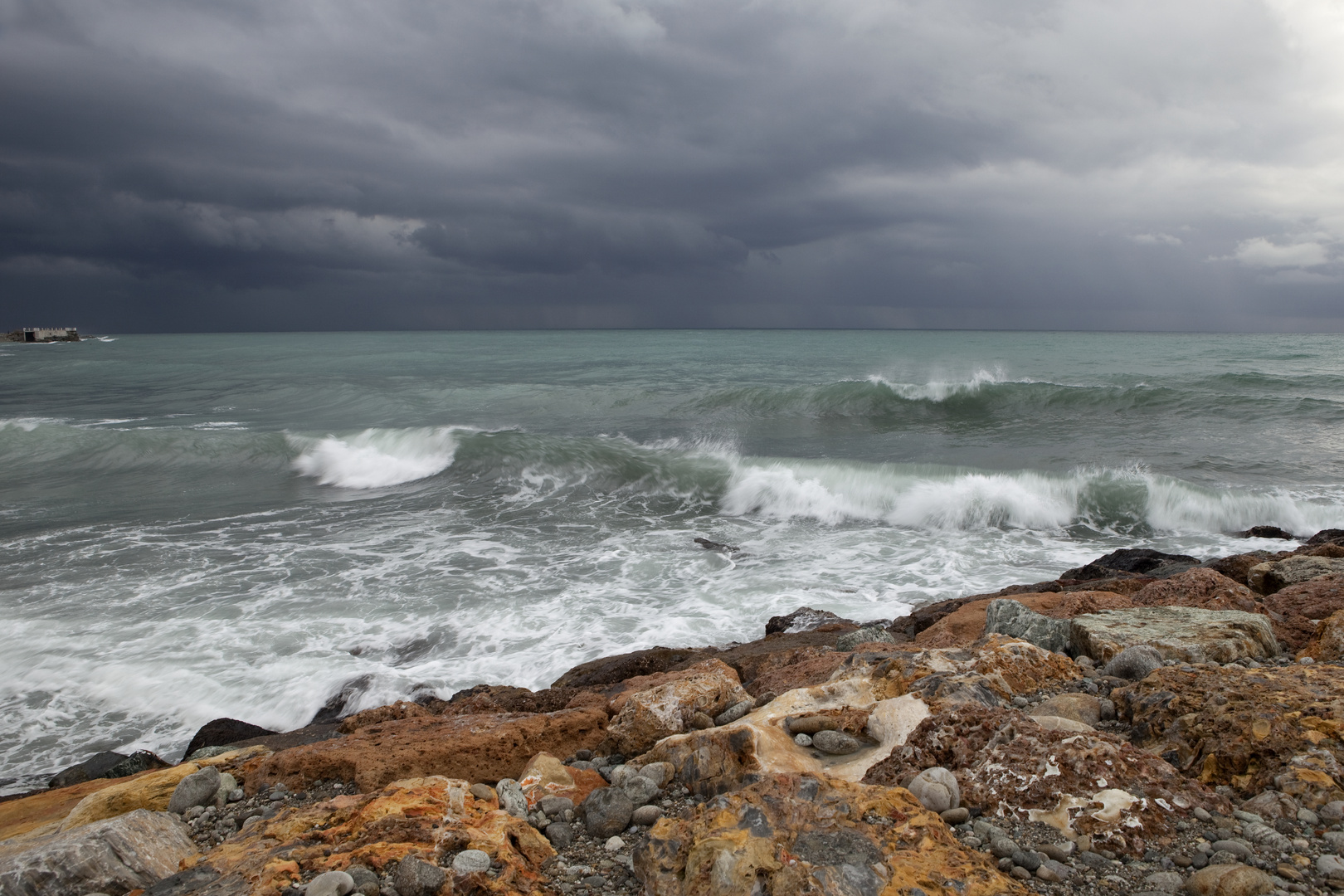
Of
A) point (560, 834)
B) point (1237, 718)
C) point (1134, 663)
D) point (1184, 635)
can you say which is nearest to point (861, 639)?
point (1134, 663)

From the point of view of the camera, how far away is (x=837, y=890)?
235 cm

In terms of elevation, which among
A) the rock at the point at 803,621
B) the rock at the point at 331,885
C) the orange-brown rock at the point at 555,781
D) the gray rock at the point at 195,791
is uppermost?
the rock at the point at 331,885

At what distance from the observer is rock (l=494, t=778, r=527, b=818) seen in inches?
124

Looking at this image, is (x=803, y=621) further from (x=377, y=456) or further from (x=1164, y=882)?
(x=377, y=456)

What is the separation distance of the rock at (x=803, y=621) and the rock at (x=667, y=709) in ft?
10.7

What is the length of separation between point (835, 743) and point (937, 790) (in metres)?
0.64

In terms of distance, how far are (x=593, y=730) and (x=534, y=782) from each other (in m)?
0.93

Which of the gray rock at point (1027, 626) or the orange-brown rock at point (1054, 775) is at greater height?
the orange-brown rock at point (1054, 775)

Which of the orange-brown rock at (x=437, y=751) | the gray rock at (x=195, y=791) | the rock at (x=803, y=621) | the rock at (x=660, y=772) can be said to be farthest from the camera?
the rock at (x=803, y=621)

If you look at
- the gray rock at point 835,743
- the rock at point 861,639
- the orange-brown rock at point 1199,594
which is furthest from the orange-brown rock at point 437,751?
the orange-brown rock at point 1199,594

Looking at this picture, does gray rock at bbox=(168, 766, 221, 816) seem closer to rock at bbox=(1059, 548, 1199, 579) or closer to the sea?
the sea

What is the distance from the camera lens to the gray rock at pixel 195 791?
11.3 ft

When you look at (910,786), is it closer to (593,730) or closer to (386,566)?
(593,730)

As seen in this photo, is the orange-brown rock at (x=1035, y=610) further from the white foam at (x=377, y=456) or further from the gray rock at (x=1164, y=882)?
the white foam at (x=377, y=456)
